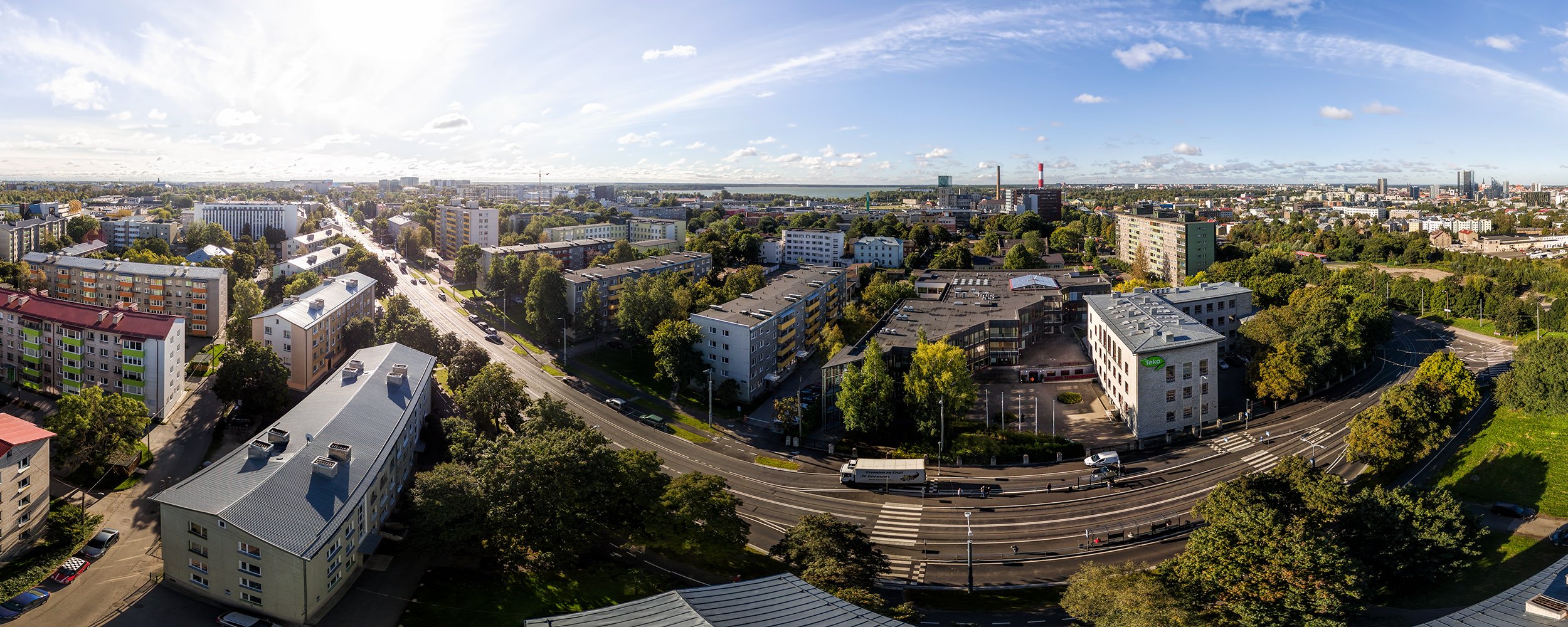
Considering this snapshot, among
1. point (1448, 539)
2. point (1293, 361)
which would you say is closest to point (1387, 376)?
point (1293, 361)

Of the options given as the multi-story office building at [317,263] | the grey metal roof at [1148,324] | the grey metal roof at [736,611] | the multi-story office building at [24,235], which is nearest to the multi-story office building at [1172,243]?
the grey metal roof at [1148,324]

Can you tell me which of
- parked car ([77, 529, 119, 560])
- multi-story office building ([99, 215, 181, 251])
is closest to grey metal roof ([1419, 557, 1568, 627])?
parked car ([77, 529, 119, 560])

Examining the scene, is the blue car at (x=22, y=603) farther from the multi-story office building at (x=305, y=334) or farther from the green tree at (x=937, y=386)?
the green tree at (x=937, y=386)

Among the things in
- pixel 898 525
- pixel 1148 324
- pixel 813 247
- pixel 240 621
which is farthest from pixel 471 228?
pixel 898 525

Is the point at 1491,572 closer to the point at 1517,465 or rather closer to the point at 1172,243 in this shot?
the point at 1517,465

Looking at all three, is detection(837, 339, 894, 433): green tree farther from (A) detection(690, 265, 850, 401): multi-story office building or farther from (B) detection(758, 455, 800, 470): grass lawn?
(A) detection(690, 265, 850, 401): multi-story office building

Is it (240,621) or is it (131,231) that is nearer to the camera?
(240,621)
